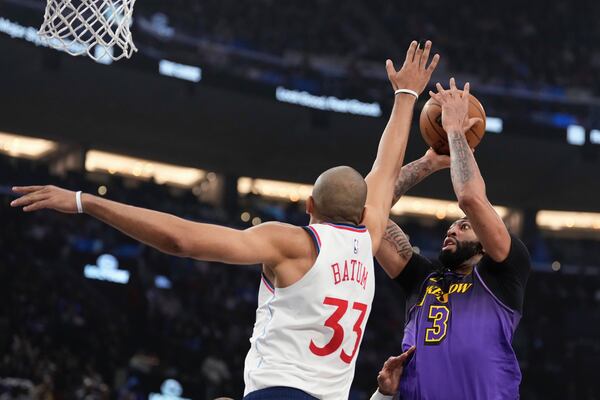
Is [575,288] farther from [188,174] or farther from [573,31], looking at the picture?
[188,174]

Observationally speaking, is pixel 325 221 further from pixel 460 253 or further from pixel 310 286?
pixel 460 253

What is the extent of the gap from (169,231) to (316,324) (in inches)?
24.8

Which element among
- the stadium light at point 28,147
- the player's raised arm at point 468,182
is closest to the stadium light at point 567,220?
the stadium light at point 28,147

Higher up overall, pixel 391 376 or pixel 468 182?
pixel 468 182

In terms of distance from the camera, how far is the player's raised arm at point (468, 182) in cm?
419

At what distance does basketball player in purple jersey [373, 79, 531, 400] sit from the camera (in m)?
4.26

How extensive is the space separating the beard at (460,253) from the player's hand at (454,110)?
53 cm

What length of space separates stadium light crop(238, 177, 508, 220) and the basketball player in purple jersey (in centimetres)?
1727

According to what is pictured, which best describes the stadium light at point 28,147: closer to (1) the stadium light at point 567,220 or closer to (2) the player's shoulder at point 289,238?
(1) the stadium light at point 567,220

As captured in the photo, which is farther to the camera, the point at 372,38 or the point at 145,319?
the point at 372,38

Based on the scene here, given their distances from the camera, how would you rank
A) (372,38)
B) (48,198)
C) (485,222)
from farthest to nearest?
(372,38)
(485,222)
(48,198)

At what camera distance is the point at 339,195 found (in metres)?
3.44

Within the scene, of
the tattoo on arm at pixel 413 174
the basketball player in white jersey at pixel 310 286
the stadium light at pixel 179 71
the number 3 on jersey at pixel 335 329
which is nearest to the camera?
the basketball player in white jersey at pixel 310 286

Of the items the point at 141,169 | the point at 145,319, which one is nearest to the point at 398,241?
the point at 145,319
